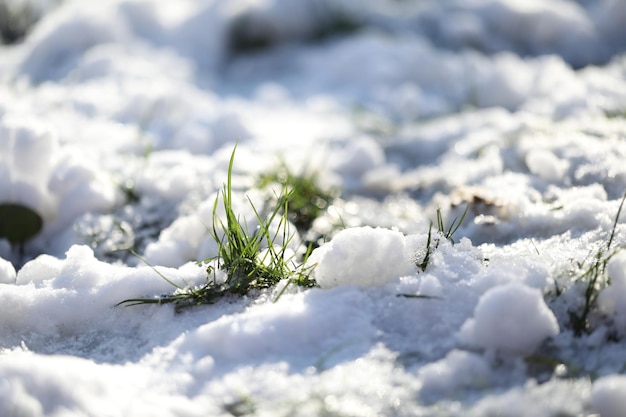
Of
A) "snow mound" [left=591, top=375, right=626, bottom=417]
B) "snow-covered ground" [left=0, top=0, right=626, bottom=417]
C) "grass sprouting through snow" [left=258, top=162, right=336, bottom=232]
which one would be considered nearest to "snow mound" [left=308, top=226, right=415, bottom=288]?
"snow-covered ground" [left=0, top=0, right=626, bottom=417]

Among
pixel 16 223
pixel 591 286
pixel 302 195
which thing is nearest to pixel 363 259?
pixel 591 286

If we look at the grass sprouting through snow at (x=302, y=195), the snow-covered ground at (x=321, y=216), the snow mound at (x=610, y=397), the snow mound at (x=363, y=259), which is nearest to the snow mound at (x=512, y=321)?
the snow-covered ground at (x=321, y=216)

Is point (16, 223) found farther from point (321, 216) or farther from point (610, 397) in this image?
point (610, 397)

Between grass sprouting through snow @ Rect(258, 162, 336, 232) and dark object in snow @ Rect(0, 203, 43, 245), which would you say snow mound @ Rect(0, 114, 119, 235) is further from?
grass sprouting through snow @ Rect(258, 162, 336, 232)

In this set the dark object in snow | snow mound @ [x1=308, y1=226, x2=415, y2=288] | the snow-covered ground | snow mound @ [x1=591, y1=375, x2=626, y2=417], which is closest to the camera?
snow mound @ [x1=591, y1=375, x2=626, y2=417]

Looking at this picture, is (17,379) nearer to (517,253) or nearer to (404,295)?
(404,295)

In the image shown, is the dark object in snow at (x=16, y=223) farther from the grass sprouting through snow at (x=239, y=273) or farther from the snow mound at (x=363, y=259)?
the snow mound at (x=363, y=259)
